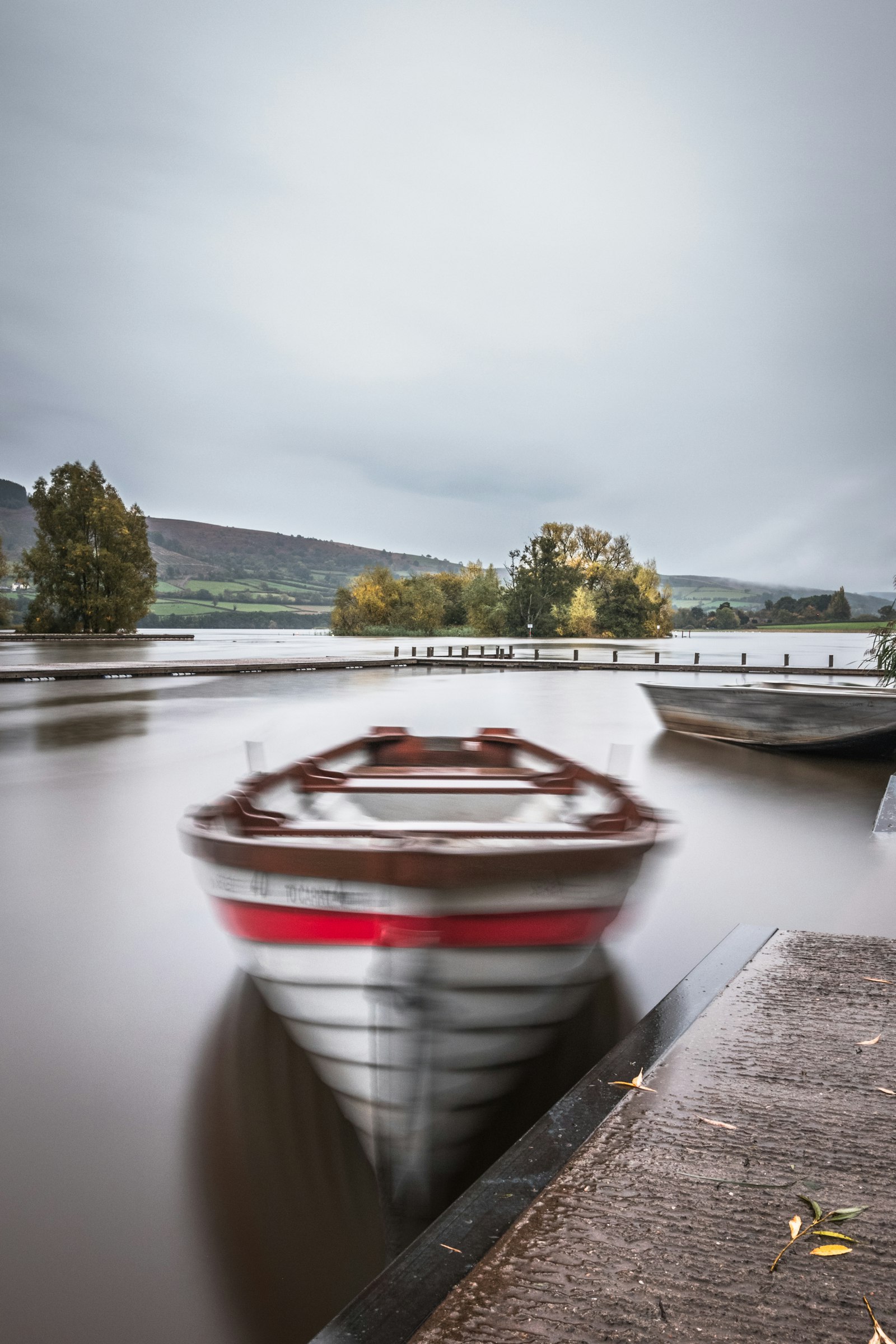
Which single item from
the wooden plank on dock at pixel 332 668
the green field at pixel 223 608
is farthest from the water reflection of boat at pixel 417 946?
the green field at pixel 223 608

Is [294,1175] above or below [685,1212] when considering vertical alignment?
below

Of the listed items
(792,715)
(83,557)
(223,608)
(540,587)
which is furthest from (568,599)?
(223,608)

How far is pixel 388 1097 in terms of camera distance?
1908 mm

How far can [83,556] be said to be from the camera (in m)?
45.2

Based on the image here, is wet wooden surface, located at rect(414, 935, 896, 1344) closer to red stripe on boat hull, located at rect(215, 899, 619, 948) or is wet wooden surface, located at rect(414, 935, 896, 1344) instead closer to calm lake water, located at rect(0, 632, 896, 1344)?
red stripe on boat hull, located at rect(215, 899, 619, 948)

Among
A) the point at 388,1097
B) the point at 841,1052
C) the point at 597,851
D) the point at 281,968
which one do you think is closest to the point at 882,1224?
the point at 841,1052

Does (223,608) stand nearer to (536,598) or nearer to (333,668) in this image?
(536,598)

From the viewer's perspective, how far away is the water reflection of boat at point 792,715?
27.8ft

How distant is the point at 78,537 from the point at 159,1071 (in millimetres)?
48470

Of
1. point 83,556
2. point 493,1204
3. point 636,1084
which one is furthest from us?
point 83,556

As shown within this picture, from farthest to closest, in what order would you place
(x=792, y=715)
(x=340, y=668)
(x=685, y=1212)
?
1. (x=340, y=668)
2. (x=792, y=715)
3. (x=685, y=1212)

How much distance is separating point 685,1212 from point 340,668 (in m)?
26.6

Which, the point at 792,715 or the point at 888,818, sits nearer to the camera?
the point at 888,818

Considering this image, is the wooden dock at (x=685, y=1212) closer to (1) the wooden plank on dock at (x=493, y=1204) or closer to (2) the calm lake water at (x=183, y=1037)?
(1) the wooden plank on dock at (x=493, y=1204)
